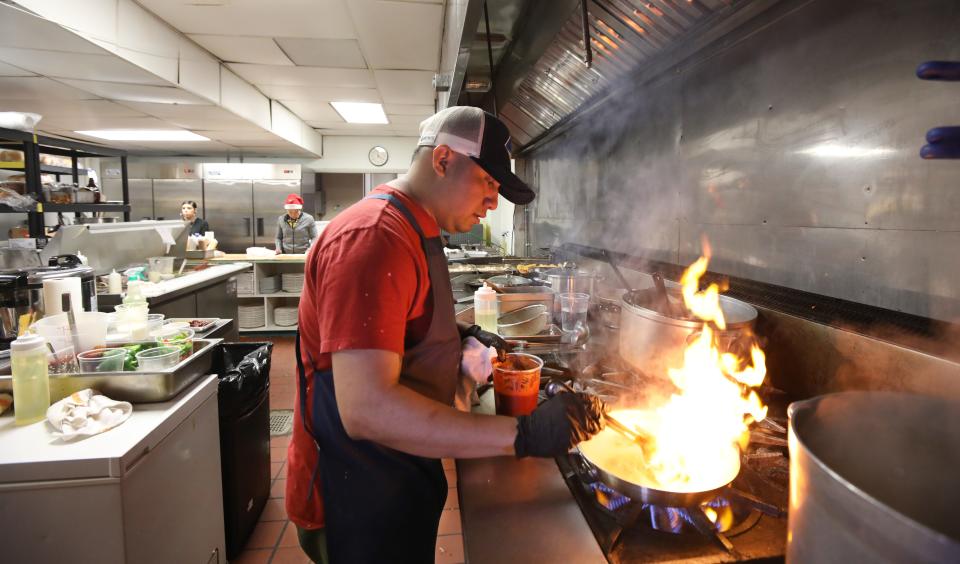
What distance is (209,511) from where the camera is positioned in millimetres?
1983

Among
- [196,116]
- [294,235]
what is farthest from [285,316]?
[196,116]

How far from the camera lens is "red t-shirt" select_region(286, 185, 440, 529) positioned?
943mm

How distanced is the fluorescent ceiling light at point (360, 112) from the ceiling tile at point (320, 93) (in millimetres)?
292

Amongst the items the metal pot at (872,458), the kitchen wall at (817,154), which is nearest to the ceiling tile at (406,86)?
the kitchen wall at (817,154)

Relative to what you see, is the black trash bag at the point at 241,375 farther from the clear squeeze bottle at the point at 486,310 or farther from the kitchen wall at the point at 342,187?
the kitchen wall at the point at 342,187

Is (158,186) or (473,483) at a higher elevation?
(158,186)

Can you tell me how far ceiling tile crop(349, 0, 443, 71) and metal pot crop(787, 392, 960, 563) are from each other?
3931 millimetres

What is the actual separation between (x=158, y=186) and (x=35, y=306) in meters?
8.56

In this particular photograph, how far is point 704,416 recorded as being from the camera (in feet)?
4.00

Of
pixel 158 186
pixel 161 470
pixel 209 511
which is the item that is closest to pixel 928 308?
pixel 161 470

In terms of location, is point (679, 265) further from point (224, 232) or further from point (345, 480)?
point (224, 232)

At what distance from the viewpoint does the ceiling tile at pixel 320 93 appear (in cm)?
618

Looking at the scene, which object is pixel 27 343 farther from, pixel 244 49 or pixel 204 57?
pixel 204 57

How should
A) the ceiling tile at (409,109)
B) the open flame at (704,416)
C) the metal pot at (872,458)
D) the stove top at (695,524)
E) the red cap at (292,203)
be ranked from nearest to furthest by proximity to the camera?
the metal pot at (872,458)
the stove top at (695,524)
the open flame at (704,416)
the ceiling tile at (409,109)
the red cap at (292,203)
